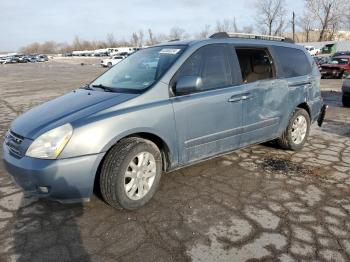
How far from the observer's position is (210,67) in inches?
165

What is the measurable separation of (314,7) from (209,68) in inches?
2769

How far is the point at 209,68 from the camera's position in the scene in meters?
4.17

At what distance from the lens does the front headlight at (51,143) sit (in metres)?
3.12

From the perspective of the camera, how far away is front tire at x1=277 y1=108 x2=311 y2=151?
5371 mm

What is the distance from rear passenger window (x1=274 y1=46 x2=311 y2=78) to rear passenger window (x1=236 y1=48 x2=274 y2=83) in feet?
0.79

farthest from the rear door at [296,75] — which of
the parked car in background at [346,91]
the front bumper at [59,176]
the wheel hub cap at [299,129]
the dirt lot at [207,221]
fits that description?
the parked car in background at [346,91]

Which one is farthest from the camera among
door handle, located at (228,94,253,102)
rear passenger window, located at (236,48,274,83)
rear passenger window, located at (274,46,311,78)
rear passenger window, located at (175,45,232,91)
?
rear passenger window, located at (274,46,311,78)

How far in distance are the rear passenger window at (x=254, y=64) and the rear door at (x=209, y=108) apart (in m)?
0.23

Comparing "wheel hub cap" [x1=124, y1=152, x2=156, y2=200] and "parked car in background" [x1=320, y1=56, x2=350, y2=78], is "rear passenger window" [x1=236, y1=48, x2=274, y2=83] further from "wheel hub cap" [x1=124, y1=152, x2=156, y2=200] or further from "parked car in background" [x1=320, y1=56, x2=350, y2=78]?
"parked car in background" [x1=320, y1=56, x2=350, y2=78]

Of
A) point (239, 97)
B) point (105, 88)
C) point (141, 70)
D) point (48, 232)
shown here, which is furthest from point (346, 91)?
point (48, 232)

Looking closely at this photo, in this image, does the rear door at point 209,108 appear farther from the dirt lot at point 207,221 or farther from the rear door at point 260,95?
the dirt lot at point 207,221

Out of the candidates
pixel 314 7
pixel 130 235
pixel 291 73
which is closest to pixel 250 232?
pixel 130 235

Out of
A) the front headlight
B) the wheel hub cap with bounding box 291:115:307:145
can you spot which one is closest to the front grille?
the front headlight

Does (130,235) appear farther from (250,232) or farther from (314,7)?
(314,7)
